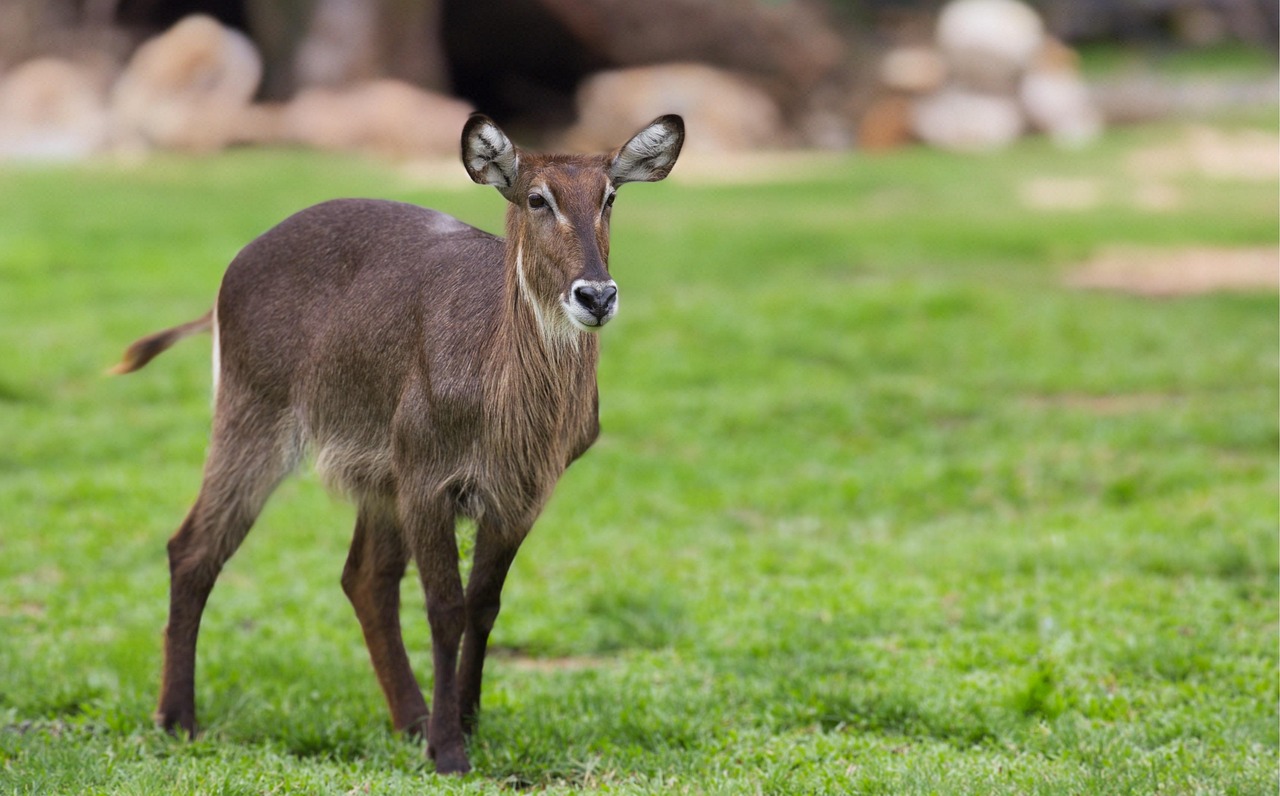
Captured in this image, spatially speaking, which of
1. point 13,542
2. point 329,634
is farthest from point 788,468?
point 13,542

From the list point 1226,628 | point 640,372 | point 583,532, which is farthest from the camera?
point 640,372

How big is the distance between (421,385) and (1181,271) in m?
12.4

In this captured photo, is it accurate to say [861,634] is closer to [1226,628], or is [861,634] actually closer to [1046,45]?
[1226,628]

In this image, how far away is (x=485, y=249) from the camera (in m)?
4.58

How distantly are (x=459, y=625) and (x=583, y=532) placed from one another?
3427 mm

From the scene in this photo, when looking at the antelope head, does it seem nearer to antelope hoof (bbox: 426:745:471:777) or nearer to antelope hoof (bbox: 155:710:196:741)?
antelope hoof (bbox: 426:745:471:777)

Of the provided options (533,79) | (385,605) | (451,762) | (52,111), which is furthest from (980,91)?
(451,762)

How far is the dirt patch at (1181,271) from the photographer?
561 inches

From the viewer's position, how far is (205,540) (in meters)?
4.87

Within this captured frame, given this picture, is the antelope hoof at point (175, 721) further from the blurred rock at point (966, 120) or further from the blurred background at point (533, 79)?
the blurred rock at point (966, 120)

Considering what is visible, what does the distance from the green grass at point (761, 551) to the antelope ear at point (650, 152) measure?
5.87 feet

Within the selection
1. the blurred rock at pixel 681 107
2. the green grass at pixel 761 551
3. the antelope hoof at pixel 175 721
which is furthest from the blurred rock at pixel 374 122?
the antelope hoof at pixel 175 721

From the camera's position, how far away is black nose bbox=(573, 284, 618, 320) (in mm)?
3855

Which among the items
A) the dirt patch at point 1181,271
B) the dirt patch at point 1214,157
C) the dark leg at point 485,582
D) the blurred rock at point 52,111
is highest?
the dirt patch at point 1214,157
